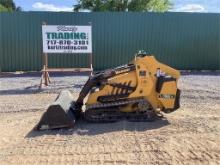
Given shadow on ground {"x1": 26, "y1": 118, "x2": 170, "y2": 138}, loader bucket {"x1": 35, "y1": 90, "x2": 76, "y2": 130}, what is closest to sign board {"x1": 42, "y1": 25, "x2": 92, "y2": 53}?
shadow on ground {"x1": 26, "y1": 118, "x2": 170, "y2": 138}

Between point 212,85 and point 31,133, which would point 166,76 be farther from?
point 212,85

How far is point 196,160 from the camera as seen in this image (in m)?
4.76

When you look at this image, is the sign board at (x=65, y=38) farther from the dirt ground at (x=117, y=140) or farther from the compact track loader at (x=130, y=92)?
the compact track loader at (x=130, y=92)

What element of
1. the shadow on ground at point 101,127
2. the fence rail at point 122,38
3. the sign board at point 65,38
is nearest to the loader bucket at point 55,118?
the shadow on ground at point 101,127

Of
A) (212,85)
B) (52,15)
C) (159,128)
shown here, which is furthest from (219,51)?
(159,128)

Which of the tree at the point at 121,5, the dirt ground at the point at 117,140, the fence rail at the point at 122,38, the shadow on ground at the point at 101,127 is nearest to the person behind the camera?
the dirt ground at the point at 117,140

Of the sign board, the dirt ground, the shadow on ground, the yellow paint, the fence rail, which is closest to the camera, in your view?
the dirt ground

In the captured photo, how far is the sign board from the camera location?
36.7 ft

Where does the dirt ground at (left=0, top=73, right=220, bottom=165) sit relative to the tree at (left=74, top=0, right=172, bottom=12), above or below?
below

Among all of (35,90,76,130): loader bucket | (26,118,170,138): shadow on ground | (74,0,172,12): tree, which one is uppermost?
(74,0,172,12): tree

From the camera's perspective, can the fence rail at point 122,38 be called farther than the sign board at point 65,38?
Yes

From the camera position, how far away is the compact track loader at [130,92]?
6398mm

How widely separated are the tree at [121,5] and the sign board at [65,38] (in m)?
18.0

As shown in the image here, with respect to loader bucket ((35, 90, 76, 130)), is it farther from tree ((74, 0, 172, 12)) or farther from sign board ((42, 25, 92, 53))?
tree ((74, 0, 172, 12))
